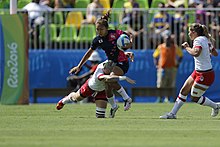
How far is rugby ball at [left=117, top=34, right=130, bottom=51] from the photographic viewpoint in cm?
1648

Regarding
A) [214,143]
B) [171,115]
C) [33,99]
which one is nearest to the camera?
[214,143]

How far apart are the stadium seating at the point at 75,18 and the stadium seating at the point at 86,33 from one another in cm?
25

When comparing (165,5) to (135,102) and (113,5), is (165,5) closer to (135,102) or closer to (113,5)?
(113,5)

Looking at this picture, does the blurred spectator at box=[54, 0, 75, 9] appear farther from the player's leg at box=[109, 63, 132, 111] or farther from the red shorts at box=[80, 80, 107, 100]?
the player's leg at box=[109, 63, 132, 111]

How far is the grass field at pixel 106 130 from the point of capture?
37.7ft

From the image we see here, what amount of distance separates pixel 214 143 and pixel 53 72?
1515 cm

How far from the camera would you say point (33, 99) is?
2589 centimetres

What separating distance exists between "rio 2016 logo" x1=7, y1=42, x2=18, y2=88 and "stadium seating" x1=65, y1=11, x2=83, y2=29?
3418 millimetres

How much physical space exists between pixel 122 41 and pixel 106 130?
3.52m

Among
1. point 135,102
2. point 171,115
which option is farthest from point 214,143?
point 135,102

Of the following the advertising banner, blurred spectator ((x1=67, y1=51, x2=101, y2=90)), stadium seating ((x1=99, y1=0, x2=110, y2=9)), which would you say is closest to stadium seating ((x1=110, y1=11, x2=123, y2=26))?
blurred spectator ((x1=67, y1=51, x2=101, y2=90))

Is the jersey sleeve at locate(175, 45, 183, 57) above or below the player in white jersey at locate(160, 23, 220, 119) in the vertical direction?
below

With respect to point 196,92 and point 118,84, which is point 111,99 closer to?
point 118,84

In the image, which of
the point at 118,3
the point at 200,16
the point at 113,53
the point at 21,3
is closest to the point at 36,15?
the point at 21,3
